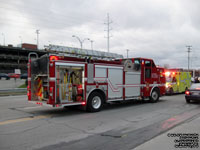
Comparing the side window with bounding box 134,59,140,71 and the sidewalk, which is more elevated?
the side window with bounding box 134,59,140,71

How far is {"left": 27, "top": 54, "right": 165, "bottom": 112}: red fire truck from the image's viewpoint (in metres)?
8.30

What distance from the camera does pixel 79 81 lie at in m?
9.23

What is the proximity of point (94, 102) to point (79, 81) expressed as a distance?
1272mm

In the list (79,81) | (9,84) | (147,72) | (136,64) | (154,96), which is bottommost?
(154,96)

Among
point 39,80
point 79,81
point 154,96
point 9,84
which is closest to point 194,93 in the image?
point 154,96

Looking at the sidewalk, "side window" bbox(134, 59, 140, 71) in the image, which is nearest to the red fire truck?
"side window" bbox(134, 59, 140, 71)

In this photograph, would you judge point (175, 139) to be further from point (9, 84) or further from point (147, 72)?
point (9, 84)

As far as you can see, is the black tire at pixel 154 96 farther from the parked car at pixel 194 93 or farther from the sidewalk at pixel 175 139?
the sidewalk at pixel 175 139

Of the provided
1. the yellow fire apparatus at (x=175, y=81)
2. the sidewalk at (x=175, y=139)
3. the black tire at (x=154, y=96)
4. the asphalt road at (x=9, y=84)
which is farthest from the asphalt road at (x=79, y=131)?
the asphalt road at (x=9, y=84)

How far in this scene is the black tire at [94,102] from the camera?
9246 mm

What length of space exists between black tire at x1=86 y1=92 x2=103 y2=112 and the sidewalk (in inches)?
157

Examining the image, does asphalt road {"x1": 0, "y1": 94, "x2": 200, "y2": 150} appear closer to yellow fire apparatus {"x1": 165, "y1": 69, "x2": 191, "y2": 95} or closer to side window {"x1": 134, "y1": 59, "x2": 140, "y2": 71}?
side window {"x1": 134, "y1": 59, "x2": 140, "y2": 71}

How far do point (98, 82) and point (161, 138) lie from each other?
4690 mm

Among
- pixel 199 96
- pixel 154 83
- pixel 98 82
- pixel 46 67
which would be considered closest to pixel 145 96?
pixel 154 83
